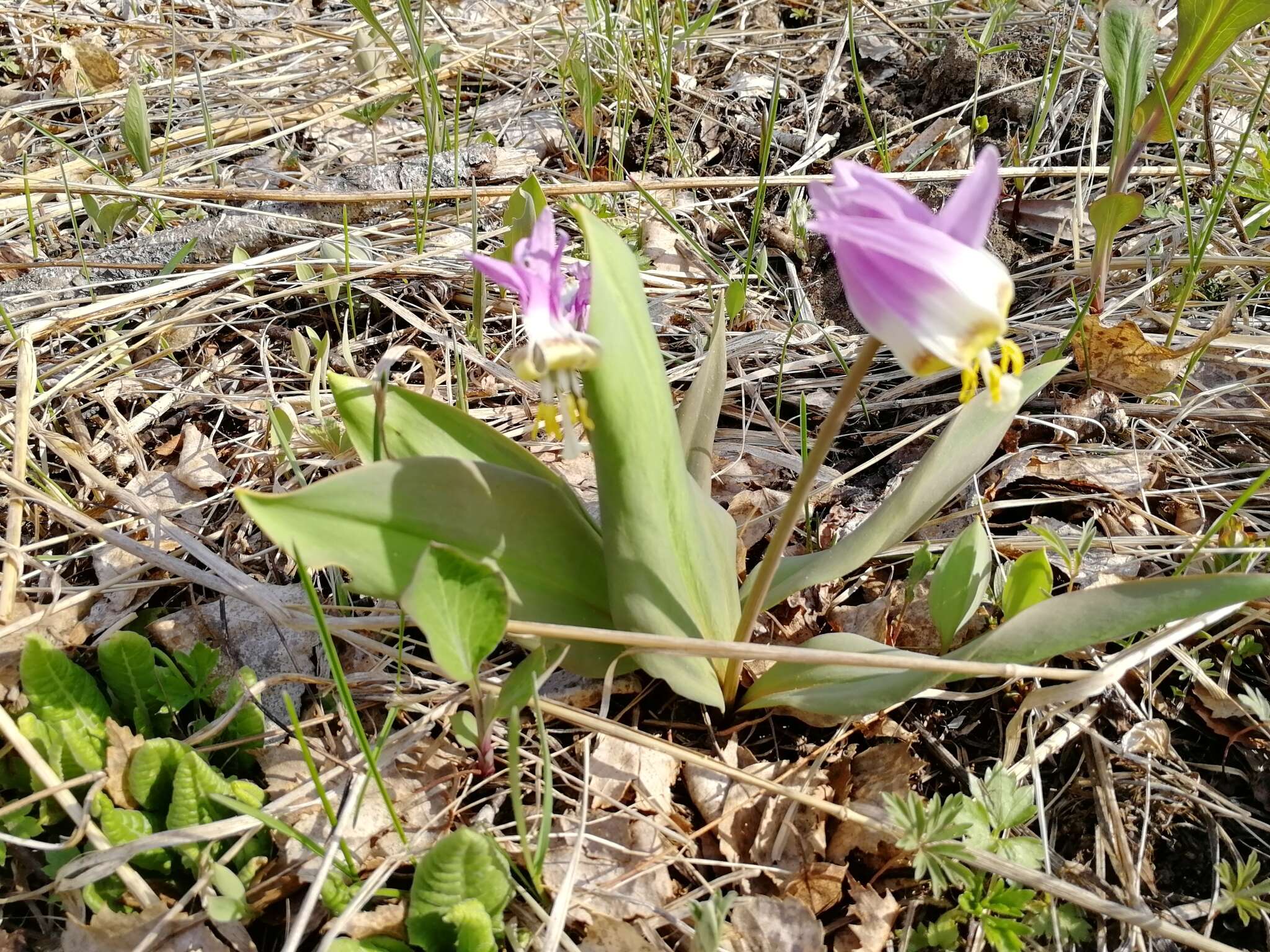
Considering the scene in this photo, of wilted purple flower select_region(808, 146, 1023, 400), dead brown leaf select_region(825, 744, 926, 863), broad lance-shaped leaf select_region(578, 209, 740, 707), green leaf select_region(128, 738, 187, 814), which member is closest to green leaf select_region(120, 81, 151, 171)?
green leaf select_region(128, 738, 187, 814)

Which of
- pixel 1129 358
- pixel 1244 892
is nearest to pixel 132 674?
pixel 1244 892

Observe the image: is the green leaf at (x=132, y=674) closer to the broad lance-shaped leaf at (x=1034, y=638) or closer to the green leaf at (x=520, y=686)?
the green leaf at (x=520, y=686)

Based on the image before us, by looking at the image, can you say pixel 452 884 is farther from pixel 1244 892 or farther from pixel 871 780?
pixel 1244 892

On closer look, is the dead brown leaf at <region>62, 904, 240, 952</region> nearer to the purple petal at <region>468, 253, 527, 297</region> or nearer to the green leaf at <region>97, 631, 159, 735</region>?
the green leaf at <region>97, 631, 159, 735</region>

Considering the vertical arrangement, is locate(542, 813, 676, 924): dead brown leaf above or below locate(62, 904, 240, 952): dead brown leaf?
below

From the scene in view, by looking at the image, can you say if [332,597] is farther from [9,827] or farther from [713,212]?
[713,212]
